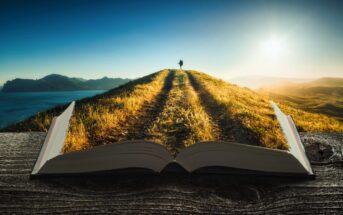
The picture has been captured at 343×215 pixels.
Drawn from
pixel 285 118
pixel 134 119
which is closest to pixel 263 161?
pixel 285 118

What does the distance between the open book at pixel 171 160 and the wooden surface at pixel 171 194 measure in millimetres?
47

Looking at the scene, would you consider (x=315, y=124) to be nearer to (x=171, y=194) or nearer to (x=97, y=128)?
(x=97, y=128)

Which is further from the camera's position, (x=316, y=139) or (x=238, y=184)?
(x=316, y=139)

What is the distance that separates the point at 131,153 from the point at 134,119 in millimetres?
4588

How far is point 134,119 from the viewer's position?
572 cm

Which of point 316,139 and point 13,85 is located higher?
point 13,85

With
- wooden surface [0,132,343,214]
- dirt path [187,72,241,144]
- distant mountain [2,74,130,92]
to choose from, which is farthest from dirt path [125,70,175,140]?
distant mountain [2,74,130,92]

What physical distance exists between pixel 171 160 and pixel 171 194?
0.28 meters

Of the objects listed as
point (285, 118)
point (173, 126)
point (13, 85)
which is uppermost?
point (13, 85)

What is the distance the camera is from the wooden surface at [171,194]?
2.77 feet

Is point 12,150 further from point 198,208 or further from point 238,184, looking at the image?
point 238,184

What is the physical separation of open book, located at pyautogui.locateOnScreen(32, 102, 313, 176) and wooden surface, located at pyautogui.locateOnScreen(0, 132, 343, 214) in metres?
0.05

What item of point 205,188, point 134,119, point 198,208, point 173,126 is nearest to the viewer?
point 198,208

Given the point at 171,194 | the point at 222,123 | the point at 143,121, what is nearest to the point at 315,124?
the point at 222,123
